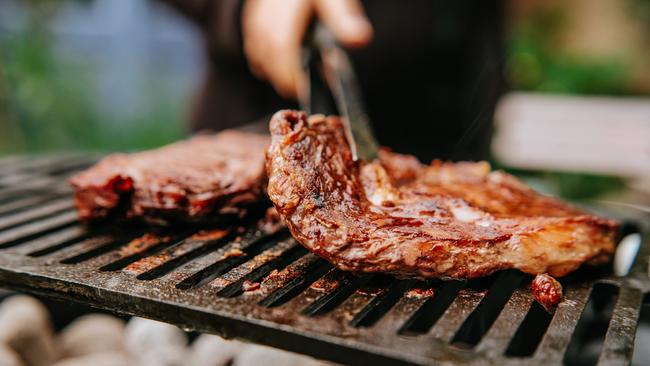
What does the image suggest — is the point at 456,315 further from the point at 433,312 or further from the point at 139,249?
the point at 433,312

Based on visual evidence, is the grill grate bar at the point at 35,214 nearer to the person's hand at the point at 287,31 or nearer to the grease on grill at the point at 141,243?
the grease on grill at the point at 141,243

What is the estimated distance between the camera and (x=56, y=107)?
891cm

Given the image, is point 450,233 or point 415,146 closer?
point 450,233

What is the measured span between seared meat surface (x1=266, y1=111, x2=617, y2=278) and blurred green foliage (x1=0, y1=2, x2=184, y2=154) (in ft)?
25.4

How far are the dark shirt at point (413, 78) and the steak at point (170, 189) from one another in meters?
2.22

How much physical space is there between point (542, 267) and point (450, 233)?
33cm

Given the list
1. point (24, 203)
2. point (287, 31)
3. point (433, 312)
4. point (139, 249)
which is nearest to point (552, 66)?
point (287, 31)

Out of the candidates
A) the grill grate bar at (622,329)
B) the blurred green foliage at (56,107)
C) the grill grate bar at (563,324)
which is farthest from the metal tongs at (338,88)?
the blurred green foliage at (56,107)

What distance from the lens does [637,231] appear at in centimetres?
248

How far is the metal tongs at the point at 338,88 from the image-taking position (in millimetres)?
2271

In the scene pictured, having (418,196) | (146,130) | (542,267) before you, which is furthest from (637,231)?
(146,130)

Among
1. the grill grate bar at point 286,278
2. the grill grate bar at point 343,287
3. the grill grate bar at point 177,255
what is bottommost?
the grill grate bar at point 343,287

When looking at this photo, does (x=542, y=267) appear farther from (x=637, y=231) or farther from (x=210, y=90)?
(x=210, y=90)

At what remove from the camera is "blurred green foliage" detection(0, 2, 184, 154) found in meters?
8.67
